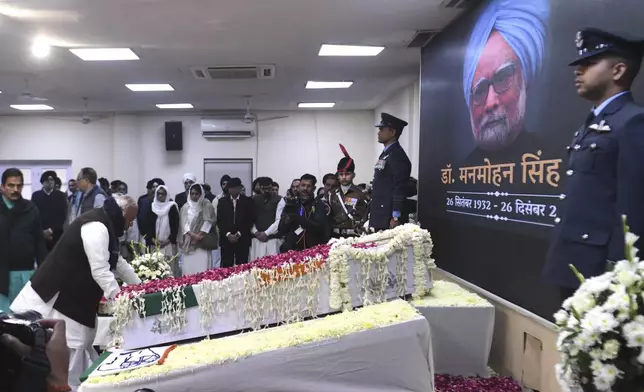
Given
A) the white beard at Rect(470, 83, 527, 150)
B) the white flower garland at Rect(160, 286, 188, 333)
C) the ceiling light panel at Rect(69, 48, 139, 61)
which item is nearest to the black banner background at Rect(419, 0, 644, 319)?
the white beard at Rect(470, 83, 527, 150)

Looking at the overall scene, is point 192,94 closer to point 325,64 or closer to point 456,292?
point 325,64

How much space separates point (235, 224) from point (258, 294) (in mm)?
3515

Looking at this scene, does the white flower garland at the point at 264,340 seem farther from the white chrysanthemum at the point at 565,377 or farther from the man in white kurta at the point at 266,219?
the man in white kurta at the point at 266,219

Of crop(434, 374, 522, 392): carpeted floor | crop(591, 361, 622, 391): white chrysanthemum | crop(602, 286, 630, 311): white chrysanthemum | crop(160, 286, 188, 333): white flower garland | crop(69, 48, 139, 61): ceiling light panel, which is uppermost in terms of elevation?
crop(69, 48, 139, 61): ceiling light panel

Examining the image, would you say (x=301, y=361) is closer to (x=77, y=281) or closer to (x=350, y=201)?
(x=77, y=281)

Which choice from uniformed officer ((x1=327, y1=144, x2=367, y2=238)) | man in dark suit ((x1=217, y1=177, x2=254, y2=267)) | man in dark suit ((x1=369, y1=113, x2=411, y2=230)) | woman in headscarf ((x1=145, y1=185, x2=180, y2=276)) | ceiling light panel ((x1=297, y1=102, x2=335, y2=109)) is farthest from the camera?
ceiling light panel ((x1=297, y1=102, x2=335, y2=109))

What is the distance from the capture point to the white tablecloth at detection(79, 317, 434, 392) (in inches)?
80.0

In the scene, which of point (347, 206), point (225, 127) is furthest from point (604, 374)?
point (225, 127)

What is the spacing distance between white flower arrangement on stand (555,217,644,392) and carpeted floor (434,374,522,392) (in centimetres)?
144

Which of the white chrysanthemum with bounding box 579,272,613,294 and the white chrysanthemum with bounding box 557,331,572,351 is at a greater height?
the white chrysanthemum with bounding box 579,272,613,294

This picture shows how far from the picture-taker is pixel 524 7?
2.66m

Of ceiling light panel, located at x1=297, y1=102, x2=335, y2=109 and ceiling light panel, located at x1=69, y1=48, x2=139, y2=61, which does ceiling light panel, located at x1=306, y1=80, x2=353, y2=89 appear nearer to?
ceiling light panel, located at x1=297, y1=102, x2=335, y2=109

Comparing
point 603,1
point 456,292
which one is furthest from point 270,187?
point 603,1

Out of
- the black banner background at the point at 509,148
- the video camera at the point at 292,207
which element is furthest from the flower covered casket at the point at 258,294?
the video camera at the point at 292,207
